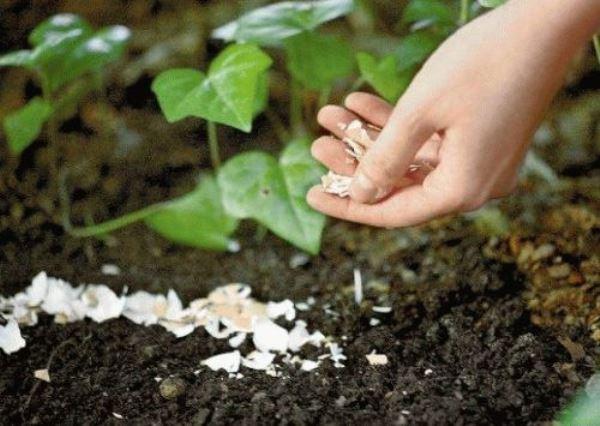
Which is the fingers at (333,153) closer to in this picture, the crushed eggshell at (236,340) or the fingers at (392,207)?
the fingers at (392,207)

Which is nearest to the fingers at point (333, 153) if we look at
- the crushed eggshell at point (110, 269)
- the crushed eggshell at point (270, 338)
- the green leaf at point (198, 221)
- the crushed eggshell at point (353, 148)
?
the crushed eggshell at point (353, 148)

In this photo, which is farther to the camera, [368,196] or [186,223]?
[186,223]

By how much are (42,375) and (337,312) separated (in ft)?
1.32

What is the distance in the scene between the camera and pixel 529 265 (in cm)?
124

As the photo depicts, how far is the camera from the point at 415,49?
1310 mm

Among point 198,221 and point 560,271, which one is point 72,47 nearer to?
point 198,221

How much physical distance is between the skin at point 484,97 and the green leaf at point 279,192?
250 millimetres

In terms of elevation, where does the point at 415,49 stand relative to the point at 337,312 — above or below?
above

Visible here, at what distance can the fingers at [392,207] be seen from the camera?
98cm

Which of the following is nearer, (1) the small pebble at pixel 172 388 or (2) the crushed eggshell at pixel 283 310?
(1) the small pebble at pixel 172 388

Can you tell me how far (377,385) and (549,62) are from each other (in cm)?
41

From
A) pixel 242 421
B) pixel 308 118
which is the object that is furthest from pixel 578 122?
pixel 242 421

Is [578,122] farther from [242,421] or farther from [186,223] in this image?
[242,421]

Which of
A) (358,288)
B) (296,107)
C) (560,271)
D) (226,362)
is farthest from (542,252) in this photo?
(296,107)
